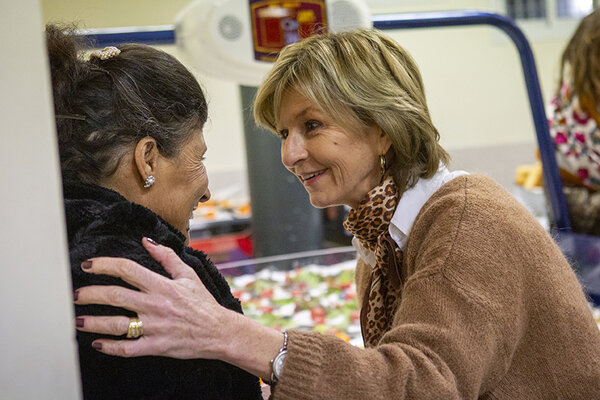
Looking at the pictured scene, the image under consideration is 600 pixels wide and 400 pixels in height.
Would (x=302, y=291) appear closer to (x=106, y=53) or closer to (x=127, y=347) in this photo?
(x=106, y=53)

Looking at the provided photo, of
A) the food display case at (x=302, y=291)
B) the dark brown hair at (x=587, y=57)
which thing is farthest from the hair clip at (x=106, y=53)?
the dark brown hair at (x=587, y=57)

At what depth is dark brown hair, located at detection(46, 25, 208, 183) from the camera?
4.12 feet

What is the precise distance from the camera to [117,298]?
1018 millimetres

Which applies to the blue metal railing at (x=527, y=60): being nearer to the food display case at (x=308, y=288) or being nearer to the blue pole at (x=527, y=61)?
the blue pole at (x=527, y=61)

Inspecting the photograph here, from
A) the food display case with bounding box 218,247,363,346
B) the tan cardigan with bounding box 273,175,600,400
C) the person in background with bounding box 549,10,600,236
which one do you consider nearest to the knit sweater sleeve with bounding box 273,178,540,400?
the tan cardigan with bounding box 273,175,600,400

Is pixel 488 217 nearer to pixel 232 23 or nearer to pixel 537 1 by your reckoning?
pixel 232 23

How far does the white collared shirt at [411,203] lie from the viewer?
1523 mm

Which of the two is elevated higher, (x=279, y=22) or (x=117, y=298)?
(x=279, y=22)

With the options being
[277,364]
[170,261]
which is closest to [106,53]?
[170,261]

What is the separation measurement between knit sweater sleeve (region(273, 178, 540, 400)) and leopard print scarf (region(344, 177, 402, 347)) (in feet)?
0.35

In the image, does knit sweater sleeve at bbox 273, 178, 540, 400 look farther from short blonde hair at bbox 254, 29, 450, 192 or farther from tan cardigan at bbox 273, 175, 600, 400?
short blonde hair at bbox 254, 29, 450, 192

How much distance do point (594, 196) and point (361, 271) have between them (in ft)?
5.86

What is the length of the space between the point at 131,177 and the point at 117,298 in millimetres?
348

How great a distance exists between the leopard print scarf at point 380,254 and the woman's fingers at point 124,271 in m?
0.67
